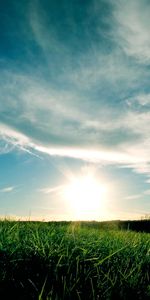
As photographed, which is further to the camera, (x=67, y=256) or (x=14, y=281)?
(x=67, y=256)

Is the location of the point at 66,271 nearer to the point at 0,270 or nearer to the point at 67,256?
the point at 67,256

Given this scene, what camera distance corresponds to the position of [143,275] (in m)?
4.64

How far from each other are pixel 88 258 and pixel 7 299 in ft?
4.51

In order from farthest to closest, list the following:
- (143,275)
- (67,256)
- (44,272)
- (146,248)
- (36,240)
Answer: (146,248)
(36,240)
(143,275)
(67,256)
(44,272)

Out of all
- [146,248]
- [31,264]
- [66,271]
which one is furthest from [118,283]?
[146,248]

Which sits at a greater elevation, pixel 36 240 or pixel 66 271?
pixel 36 240

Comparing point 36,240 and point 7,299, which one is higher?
point 36,240

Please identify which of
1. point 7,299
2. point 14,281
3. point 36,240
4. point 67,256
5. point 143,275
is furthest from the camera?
point 36,240

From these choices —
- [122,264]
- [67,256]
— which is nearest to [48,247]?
[67,256]

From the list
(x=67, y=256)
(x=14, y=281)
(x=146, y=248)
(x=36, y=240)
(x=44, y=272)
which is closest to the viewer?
(x=14, y=281)

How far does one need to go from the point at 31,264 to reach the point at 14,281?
0.41 meters

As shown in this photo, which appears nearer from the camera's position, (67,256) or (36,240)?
(67,256)

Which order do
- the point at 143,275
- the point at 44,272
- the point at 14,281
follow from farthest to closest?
the point at 143,275 < the point at 44,272 < the point at 14,281

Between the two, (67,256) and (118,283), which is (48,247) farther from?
(118,283)
